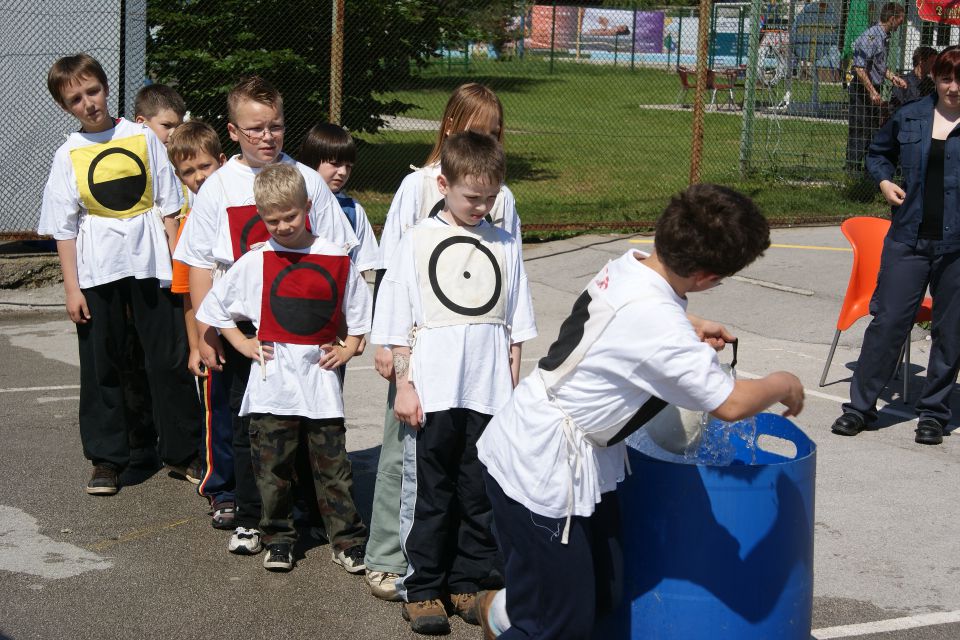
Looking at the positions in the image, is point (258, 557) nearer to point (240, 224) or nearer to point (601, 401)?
point (240, 224)

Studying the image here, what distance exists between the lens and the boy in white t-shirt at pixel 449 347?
390 cm

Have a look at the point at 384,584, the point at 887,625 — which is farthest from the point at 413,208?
the point at 887,625

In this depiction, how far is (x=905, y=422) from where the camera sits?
21.4 feet

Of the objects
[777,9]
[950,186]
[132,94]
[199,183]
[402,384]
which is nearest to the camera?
[402,384]

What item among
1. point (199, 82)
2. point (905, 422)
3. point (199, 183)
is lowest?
point (905, 422)

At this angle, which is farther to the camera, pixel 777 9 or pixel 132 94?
pixel 777 9

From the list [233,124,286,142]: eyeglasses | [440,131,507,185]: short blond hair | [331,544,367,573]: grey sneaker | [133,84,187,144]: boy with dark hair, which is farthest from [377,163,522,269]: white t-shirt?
[133,84,187,144]: boy with dark hair

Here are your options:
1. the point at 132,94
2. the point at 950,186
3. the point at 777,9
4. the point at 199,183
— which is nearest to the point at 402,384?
the point at 199,183

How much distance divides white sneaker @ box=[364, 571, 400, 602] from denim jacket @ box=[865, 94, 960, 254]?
140 inches

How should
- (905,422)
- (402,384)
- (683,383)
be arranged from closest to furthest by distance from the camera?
(683,383), (402,384), (905,422)

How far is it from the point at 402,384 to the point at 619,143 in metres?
15.9

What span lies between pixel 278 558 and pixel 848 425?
3337 millimetres

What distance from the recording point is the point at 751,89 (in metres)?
13.6

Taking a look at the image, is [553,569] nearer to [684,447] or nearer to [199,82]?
[684,447]
